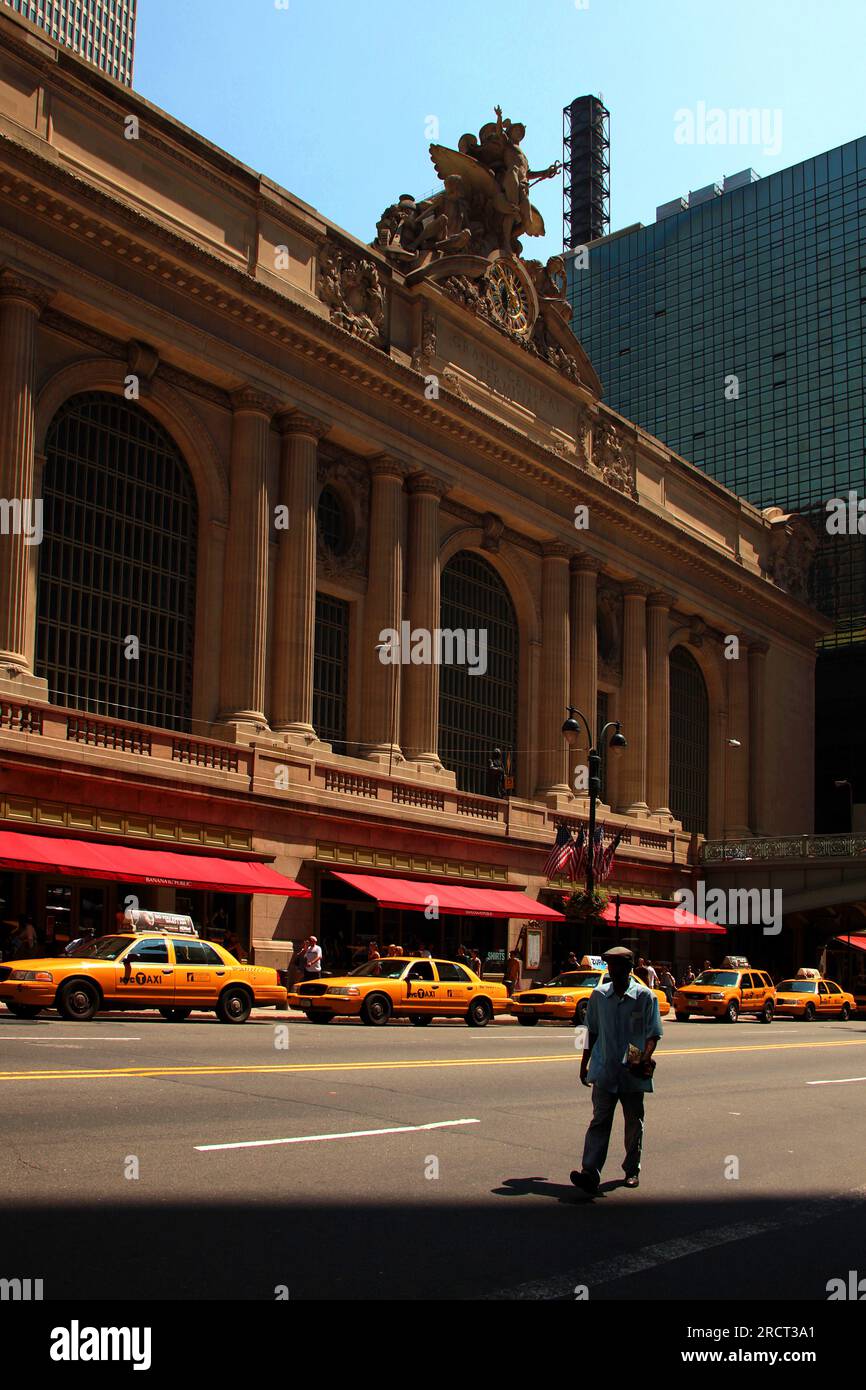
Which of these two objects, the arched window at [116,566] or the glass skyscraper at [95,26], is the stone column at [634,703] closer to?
the arched window at [116,566]

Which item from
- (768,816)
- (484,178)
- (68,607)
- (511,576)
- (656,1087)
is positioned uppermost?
(484,178)

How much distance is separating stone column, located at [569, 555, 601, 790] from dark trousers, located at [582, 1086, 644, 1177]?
1671 inches

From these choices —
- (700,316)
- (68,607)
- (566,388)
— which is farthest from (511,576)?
(700,316)

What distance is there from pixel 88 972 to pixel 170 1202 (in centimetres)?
1370

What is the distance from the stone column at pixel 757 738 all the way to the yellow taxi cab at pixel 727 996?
25247mm

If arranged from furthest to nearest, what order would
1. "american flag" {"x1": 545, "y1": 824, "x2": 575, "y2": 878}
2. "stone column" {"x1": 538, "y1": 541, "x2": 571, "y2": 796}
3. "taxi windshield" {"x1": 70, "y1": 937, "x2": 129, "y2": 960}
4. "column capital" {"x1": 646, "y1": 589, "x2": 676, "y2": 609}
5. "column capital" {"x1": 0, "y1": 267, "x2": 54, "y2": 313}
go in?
"column capital" {"x1": 646, "y1": 589, "x2": 676, "y2": 609} < "stone column" {"x1": 538, "y1": 541, "x2": 571, "y2": 796} < "american flag" {"x1": 545, "y1": 824, "x2": 575, "y2": 878} < "column capital" {"x1": 0, "y1": 267, "x2": 54, "y2": 313} < "taxi windshield" {"x1": 70, "y1": 937, "x2": 129, "y2": 960}

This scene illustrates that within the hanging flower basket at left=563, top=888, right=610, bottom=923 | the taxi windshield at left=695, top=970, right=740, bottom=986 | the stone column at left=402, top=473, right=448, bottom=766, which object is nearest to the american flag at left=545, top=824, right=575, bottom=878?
the hanging flower basket at left=563, top=888, right=610, bottom=923

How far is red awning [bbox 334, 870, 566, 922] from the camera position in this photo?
38125 mm

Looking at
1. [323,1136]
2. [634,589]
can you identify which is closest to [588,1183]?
[323,1136]

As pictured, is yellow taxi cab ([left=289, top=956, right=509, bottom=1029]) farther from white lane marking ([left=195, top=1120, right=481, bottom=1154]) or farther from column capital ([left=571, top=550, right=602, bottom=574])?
column capital ([left=571, top=550, right=602, bottom=574])

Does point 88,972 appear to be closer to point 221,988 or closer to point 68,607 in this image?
point 221,988

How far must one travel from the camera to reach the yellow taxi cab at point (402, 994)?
85.9 ft

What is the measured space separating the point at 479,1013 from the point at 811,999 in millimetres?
16638

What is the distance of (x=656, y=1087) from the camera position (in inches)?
666
